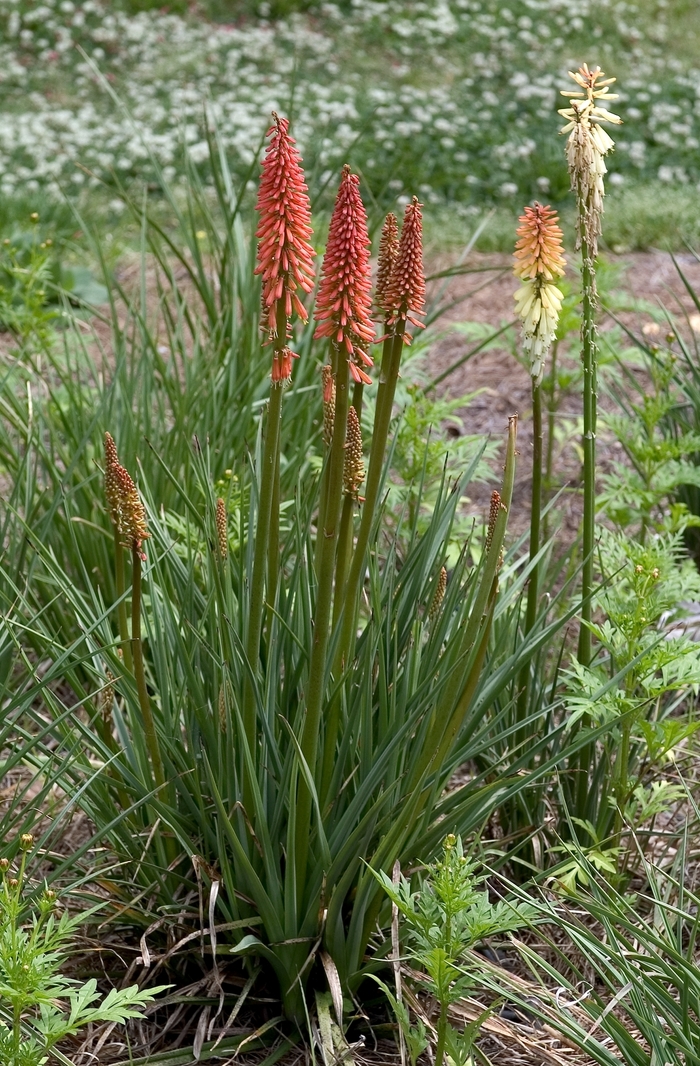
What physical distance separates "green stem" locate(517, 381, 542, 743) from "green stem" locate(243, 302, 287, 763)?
2.07 ft

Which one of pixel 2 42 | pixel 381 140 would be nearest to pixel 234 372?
pixel 381 140

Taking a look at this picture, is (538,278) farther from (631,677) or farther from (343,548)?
(631,677)

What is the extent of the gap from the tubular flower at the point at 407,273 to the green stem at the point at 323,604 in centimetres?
13

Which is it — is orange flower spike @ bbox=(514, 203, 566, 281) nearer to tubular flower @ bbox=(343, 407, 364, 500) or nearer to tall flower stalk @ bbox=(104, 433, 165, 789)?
tubular flower @ bbox=(343, 407, 364, 500)

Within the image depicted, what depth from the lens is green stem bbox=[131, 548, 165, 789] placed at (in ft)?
6.63

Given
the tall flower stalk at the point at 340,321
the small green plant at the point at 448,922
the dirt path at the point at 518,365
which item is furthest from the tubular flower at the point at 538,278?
the dirt path at the point at 518,365

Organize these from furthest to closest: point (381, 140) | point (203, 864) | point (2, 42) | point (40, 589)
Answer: point (2, 42) < point (381, 140) < point (40, 589) < point (203, 864)

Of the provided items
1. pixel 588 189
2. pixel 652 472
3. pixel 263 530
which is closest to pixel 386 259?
pixel 263 530

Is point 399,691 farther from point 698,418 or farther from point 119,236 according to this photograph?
point 119,236

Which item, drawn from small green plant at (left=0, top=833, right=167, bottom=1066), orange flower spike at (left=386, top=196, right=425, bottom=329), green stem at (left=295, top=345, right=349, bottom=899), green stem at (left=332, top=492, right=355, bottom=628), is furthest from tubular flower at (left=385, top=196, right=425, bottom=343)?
small green plant at (left=0, top=833, right=167, bottom=1066)

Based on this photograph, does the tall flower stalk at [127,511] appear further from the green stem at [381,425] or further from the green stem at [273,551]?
the green stem at [381,425]

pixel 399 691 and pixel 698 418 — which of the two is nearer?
pixel 399 691

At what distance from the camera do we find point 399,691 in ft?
7.69

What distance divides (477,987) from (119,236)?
6211mm
